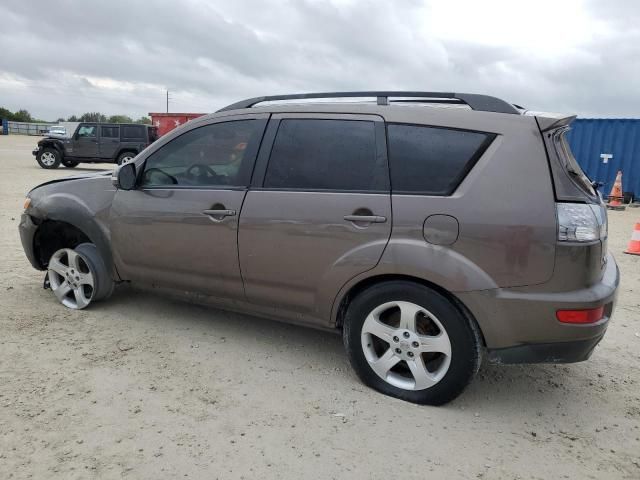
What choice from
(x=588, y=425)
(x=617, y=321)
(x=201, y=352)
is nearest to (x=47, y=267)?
(x=201, y=352)

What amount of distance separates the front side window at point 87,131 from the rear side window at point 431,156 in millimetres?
17842

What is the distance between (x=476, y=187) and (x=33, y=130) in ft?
229

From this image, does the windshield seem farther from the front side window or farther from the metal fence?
the metal fence

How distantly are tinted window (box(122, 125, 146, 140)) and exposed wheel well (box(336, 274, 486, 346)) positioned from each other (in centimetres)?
1714

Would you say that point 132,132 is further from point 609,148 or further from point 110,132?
point 609,148

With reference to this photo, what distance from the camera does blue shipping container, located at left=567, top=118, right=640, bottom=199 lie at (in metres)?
14.6

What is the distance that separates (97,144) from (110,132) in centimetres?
64

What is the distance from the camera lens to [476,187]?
105 inches

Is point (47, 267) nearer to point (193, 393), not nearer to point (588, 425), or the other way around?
point (193, 393)

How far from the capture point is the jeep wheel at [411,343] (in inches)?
107

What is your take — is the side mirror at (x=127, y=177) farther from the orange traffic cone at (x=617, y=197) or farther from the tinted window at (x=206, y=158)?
the orange traffic cone at (x=617, y=197)

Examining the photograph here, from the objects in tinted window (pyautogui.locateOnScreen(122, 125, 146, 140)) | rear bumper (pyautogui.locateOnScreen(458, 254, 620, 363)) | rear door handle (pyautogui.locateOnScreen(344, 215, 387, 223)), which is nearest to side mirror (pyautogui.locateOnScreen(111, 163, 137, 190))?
rear door handle (pyautogui.locateOnScreen(344, 215, 387, 223))

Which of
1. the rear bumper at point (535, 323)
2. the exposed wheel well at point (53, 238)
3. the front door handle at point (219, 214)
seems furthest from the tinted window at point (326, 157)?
the exposed wheel well at point (53, 238)

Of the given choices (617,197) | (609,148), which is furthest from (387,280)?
(609,148)
